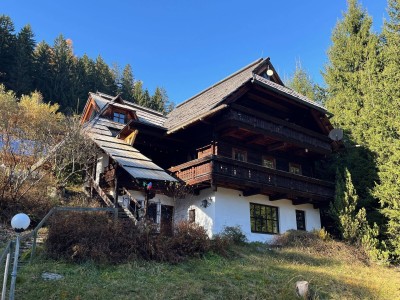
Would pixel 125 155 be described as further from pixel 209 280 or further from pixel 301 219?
pixel 301 219

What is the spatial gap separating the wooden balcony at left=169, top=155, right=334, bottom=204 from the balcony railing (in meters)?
2.10

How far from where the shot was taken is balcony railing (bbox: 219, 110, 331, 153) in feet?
63.1

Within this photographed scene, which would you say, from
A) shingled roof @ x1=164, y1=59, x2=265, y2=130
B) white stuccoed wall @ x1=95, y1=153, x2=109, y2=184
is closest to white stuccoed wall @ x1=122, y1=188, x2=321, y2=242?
white stuccoed wall @ x1=95, y1=153, x2=109, y2=184

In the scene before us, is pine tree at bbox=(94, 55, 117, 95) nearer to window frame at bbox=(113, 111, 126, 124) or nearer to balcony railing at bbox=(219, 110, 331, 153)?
window frame at bbox=(113, 111, 126, 124)

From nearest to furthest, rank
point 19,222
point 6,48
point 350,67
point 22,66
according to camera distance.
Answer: point 19,222
point 350,67
point 22,66
point 6,48

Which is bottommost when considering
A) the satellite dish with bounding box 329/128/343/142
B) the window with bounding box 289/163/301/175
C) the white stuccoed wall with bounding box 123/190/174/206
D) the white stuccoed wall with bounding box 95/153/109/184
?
the white stuccoed wall with bounding box 123/190/174/206

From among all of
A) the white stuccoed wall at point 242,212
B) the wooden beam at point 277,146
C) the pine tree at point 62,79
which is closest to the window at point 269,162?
the wooden beam at point 277,146

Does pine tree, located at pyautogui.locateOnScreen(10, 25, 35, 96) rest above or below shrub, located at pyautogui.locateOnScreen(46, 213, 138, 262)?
above

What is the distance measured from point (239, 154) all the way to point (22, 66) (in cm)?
3302

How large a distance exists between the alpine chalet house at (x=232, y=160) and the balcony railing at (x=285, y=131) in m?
0.06

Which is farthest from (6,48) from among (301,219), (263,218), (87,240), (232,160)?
(87,240)

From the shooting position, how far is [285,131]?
2120cm

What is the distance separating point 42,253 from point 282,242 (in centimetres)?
1206

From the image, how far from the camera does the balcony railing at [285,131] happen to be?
19234mm
